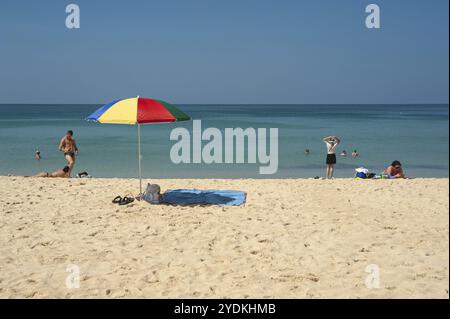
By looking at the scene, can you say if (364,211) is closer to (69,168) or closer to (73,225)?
(73,225)

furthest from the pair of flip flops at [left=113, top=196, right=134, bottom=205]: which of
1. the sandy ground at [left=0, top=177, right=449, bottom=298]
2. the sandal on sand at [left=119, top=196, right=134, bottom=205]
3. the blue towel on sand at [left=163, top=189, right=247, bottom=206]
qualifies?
the blue towel on sand at [left=163, top=189, right=247, bottom=206]

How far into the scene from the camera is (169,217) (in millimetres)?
7203

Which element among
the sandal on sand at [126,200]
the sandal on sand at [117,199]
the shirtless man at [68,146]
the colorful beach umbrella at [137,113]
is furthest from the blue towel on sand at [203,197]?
the shirtless man at [68,146]

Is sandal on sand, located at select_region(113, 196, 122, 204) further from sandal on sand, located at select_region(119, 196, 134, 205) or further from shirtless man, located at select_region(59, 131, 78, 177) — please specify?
shirtless man, located at select_region(59, 131, 78, 177)

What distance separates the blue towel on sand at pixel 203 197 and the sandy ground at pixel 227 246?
0.99ft

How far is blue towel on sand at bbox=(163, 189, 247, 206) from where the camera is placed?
8.21m

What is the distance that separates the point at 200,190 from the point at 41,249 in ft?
14.0

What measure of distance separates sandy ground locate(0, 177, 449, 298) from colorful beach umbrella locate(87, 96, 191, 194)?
1.65m

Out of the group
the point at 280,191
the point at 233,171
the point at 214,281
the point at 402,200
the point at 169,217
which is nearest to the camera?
the point at 214,281

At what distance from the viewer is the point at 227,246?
5.76m

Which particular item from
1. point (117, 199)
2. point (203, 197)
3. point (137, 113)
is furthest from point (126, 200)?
point (137, 113)

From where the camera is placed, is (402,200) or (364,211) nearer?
(364,211)

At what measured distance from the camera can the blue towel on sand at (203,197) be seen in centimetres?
821
